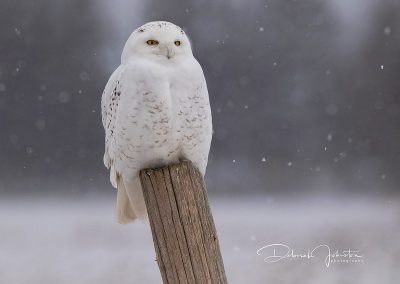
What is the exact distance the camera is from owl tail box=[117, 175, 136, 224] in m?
2.09

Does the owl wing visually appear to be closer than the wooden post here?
No

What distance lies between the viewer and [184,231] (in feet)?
5.25

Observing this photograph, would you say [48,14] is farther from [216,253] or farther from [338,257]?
[216,253]

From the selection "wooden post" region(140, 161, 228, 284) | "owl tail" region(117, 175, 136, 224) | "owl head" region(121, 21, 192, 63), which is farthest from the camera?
"owl tail" region(117, 175, 136, 224)

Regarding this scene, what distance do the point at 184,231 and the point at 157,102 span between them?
1.29ft

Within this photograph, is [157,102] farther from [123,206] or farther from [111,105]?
[123,206]

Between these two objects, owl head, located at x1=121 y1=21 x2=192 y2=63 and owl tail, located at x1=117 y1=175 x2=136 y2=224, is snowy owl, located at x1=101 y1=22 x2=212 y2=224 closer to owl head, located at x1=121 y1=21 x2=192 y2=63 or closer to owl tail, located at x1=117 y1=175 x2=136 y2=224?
owl head, located at x1=121 y1=21 x2=192 y2=63

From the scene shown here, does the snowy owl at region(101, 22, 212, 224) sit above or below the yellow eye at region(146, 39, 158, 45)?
below

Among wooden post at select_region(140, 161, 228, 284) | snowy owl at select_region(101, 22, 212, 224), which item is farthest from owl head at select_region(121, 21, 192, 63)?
wooden post at select_region(140, 161, 228, 284)

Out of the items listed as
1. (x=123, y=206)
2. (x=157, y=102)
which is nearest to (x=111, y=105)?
(x=157, y=102)

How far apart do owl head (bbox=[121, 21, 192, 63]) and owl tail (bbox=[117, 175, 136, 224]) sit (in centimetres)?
42

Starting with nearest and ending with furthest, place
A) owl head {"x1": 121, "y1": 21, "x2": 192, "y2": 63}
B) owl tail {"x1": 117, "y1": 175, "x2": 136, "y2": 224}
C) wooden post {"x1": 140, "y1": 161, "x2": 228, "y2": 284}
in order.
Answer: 1. wooden post {"x1": 140, "y1": 161, "x2": 228, "y2": 284}
2. owl head {"x1": 121, "y1": 21, "x2": 192, "y2": 63}
3. owl tail {"x1": 117, "y1": 175, "x2": 136, "y2": 224}

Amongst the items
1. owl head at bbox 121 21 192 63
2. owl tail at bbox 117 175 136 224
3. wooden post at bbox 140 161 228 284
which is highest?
owl head at bbox 121 21 192 63

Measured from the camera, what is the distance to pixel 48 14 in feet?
18.7
